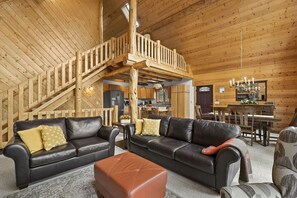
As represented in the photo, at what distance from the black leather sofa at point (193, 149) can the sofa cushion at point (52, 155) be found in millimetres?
1208

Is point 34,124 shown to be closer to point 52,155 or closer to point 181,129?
point 52,155

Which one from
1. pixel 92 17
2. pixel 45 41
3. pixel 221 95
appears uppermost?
pixel 92 17

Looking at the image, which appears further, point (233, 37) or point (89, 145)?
point (233, 37)

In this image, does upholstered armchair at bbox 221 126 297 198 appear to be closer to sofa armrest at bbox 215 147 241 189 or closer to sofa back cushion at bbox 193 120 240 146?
sofa armrest at bbox 215 147 241 189

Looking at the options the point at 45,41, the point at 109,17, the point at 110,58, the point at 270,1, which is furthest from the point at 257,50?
the point at 45,41

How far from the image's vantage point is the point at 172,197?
1.81m

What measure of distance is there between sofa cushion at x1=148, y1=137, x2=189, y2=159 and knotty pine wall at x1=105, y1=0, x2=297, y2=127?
4588 millimetres

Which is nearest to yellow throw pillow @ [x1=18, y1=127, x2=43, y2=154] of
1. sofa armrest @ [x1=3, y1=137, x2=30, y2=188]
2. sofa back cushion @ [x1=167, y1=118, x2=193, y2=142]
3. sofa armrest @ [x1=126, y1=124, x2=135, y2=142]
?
sofa armrest @ [x1=3, y1=137, x2=30, y2=188]

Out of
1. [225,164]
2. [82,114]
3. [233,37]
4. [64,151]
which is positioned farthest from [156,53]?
[225,164]

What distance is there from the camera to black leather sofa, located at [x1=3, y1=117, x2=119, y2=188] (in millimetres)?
1943

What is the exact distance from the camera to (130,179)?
1.49 metres

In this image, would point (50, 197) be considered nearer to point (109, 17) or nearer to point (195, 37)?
point (195, 37)

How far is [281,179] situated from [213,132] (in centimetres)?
128

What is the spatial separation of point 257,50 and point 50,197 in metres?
6.62
